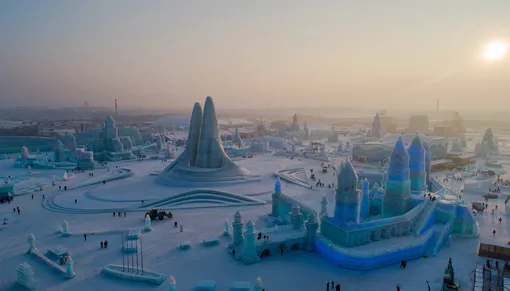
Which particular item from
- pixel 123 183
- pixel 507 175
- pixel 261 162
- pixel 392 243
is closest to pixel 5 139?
pixel 123 183

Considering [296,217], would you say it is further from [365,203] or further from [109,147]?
[109,147]

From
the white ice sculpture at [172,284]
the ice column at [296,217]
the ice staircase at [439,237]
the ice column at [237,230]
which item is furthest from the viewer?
→ the ice column at [296,217]

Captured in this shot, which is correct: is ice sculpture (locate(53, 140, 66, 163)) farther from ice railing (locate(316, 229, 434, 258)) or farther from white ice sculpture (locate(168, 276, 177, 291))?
ice railing (locate(316, 229, 434, 258))

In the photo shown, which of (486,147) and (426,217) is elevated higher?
(486,147)

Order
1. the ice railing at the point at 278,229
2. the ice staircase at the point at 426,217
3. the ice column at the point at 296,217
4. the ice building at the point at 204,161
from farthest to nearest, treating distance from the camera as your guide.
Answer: the ice building at the point at 204,161, the ice column at the point at 296,217, the ice railing at the point at 278,229, the ice staircase at the point at 426,217

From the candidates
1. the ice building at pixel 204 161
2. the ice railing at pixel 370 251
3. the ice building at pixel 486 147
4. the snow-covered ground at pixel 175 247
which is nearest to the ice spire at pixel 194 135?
the ice building at pixel 204 161

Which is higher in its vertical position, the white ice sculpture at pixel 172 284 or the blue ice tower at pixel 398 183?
the blue ice tower at pixel 398 183

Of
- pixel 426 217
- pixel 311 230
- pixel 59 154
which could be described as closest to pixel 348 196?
pixel 311 230

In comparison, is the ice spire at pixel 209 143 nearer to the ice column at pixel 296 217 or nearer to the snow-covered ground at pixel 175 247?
the snow-covered ground at pixel 175 247
